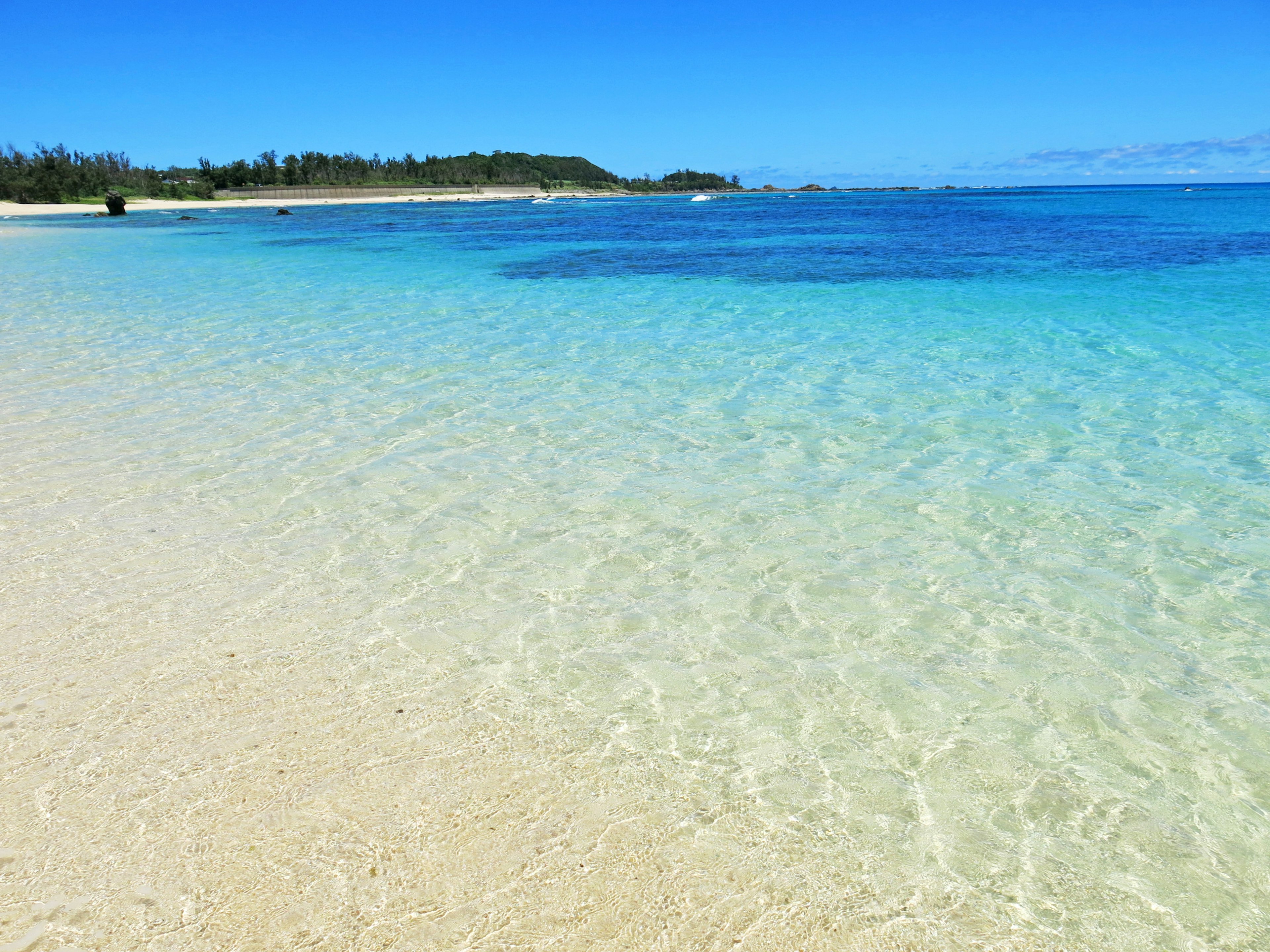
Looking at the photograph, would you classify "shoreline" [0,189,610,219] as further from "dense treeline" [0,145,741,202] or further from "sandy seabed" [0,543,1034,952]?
"sandy seabed" [0,543,1034,952]

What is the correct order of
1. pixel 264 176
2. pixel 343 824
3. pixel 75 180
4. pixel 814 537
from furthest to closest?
pixel 264 176, pixel 75 180, pixel 814 537, pixel 343 824

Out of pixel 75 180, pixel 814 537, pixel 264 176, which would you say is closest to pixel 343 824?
pixel 814 537

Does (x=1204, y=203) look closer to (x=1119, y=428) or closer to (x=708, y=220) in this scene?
(x=708, y=220)

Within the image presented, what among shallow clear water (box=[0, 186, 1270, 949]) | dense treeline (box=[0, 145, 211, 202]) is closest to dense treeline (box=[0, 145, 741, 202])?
dense treeline (box=[0, 145, 211, 202])

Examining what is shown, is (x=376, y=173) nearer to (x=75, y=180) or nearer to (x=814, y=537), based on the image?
(x=75, y=180)

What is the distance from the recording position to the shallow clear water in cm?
265

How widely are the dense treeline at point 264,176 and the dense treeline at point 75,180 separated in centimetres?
11

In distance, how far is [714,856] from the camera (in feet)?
8.00

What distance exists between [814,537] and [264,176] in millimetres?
139788

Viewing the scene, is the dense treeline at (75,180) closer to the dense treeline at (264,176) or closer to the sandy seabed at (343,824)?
the dense treeline at (264,176)

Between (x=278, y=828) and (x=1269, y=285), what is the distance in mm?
19650

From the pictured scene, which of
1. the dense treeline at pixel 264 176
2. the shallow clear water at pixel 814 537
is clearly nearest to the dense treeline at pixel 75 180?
the dense treeline at pixel 264 176

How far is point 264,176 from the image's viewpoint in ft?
A: 402

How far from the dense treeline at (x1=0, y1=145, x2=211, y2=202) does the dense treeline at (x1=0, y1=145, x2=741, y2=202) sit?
113mm
